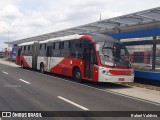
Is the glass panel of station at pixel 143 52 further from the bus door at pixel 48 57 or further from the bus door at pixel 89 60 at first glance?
the bus door at pixel 48 57

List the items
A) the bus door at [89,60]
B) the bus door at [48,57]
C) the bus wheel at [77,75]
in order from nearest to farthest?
the bus door at [89,60], the bus wheel at [77,75], the bus door at [48,57]

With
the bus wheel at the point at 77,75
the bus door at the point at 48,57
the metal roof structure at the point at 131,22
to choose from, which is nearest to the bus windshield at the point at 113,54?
the bus wheel at the point at 77,75

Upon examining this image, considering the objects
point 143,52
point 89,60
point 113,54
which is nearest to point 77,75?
point 89,60

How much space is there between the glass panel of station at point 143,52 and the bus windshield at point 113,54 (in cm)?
115

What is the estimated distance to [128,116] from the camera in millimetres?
9148

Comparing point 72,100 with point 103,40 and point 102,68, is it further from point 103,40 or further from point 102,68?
point 103,40

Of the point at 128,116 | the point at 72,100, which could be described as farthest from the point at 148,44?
the point at 128,116

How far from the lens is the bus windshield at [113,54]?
56.7ft

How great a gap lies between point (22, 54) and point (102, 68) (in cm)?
1923

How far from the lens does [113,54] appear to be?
57.5ft

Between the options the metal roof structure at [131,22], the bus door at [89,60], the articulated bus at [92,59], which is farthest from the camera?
the metal roof structure at [131,22]

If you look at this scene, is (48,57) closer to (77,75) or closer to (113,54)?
(77,75)

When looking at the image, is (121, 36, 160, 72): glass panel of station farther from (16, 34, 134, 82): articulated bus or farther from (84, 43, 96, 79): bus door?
(84, 43, 96, 79): bus door

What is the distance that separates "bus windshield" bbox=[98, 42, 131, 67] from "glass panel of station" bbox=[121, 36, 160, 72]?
1.15 metres
